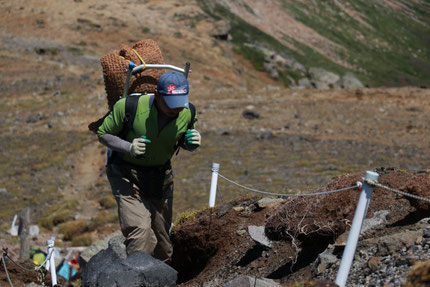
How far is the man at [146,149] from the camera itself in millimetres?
4769

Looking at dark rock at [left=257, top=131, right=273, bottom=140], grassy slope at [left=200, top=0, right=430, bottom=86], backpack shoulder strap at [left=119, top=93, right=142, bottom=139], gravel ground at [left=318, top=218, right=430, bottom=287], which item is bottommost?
grassy slope at [left=200, top=0, right=430, bottom=86]

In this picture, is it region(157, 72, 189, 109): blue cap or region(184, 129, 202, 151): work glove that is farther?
region(184, 129, 202, 151): work glove

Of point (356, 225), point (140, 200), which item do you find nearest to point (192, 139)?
point (140, 200)

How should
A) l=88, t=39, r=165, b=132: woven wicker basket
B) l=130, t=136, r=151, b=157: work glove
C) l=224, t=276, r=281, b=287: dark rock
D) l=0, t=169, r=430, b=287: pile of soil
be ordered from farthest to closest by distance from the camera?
1. l=88, t=39, r=165, b=132: woven wicker basket
2. l=0, t=169, r=430, b=287: pile of soil
3. l=130, t=136, r=151, b=157: work glove
4. l=224, t=276, r=281, b=287: dark rock

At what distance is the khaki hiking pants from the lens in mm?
5062

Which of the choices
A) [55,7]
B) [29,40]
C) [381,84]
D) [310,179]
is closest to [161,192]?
[310,179]

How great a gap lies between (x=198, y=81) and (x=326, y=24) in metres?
42.2

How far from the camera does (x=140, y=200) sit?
17.3ft

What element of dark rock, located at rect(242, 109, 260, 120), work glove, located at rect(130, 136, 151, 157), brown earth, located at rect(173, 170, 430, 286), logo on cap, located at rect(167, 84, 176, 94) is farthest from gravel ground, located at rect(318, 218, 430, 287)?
dark rock, located at rect(242, 109, 260, 120)

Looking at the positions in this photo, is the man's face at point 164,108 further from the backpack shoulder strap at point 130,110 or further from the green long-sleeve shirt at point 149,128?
the backpack shoulder strap at point 130,110

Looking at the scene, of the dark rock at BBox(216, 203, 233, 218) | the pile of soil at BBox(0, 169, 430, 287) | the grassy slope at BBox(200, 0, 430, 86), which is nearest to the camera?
the pile of soil at BBox(0, 169, 430, 287)

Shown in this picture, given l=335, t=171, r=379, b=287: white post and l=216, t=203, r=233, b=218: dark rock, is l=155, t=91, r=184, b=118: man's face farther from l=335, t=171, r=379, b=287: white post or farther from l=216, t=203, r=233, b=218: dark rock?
l=216, t=203, r=233, b=218: dark rock

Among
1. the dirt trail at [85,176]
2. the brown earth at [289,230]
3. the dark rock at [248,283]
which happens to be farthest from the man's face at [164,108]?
the dirt trail at [85,176]

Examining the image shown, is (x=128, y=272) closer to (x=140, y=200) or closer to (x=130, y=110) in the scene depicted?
(x=140, y=200)
